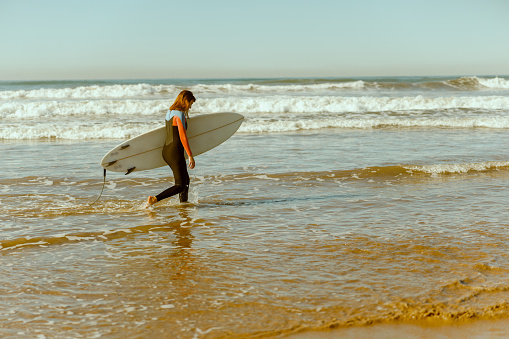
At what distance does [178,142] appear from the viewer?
6.66 m

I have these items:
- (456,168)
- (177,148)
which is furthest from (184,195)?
(456,168)

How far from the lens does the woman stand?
21.2 ft

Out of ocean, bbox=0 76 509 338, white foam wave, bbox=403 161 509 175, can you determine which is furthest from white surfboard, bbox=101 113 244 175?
white foam wave, bbox=403 161 509 175

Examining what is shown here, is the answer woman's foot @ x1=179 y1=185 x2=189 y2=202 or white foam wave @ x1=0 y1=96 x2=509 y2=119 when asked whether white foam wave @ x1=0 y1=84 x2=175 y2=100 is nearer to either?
white foam wave @ x1=0 y1=96 x2=509 y2=119

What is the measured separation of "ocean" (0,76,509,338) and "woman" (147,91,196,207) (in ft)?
1.15

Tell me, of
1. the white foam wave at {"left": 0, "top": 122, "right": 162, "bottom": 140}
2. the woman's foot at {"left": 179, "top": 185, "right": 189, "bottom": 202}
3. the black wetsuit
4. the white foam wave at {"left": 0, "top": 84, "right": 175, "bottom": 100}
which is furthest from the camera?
the white foam wave at {"left": 0, "top": 84, "right": 175, "bottom": 100}

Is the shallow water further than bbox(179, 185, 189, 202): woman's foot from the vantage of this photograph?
No

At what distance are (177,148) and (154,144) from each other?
0.94 meters

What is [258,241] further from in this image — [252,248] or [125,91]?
[125,91]

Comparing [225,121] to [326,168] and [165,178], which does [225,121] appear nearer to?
[165,178]

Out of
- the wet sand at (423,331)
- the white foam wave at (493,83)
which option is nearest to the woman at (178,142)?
the wet sand at (423,331)

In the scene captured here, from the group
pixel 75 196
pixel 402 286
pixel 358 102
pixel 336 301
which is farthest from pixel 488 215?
pixel 358 102

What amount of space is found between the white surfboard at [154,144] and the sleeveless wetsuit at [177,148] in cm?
69

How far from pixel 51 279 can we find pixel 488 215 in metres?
5.09
